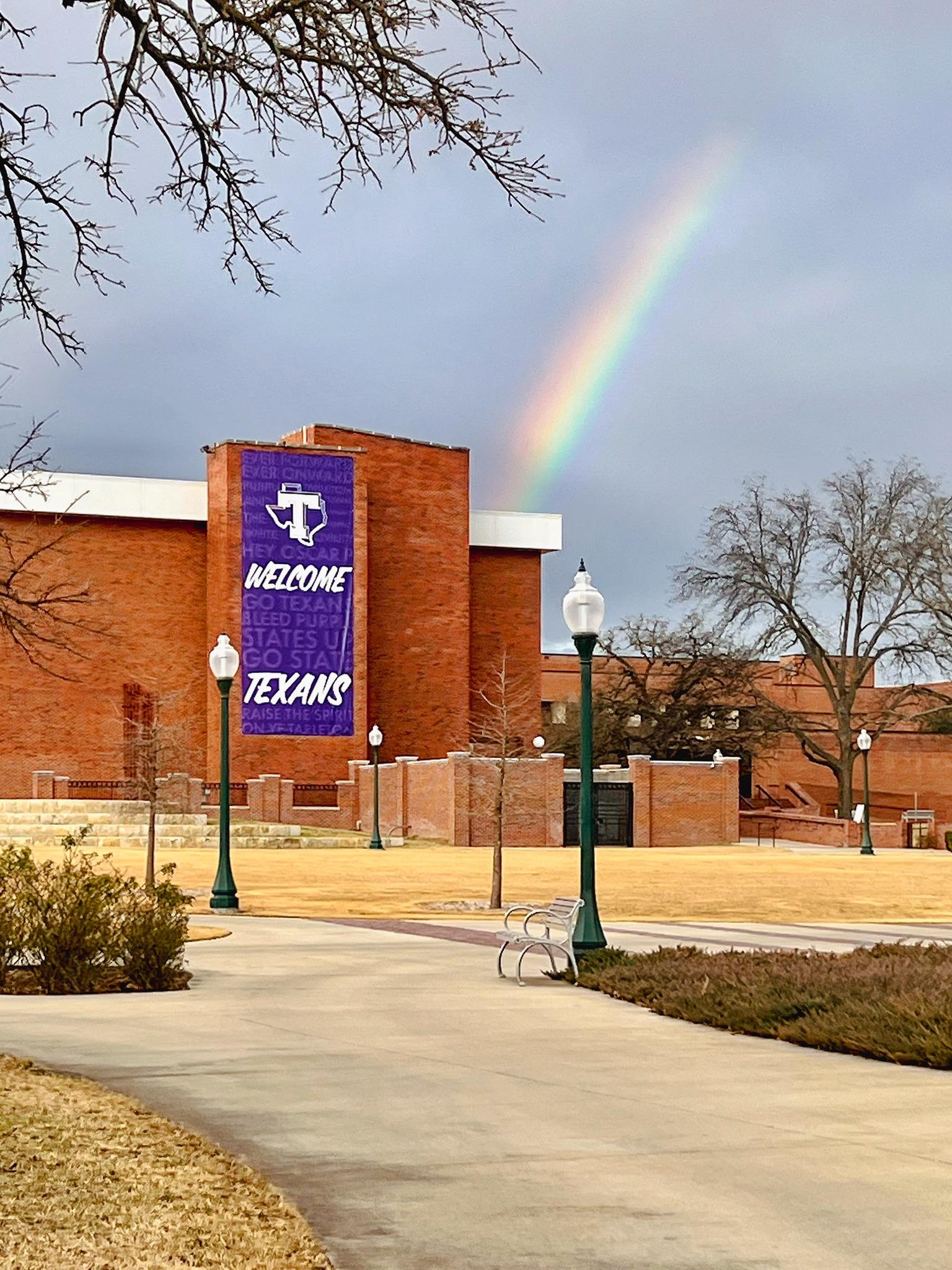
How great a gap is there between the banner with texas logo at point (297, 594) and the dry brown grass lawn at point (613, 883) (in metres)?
15.4

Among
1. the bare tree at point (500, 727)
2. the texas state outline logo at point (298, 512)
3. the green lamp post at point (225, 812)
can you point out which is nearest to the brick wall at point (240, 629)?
the texas state outline logo at point (298, 512)

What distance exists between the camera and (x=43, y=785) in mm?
61156

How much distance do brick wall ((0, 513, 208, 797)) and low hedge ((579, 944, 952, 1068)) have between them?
50.4 m

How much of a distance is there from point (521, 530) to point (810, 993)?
209 ft

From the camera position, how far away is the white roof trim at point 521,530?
74.8 meters

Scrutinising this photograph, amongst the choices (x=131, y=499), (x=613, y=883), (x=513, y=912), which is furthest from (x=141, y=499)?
(x=513, y=912)

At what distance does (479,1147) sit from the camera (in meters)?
7.37

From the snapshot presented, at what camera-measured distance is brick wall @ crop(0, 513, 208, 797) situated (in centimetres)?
6481

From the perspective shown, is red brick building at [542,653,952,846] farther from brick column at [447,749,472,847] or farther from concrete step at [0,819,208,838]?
concrete step at [0,819,208,838]

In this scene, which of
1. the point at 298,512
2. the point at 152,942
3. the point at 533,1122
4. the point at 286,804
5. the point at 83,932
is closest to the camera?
the point at 533,1122

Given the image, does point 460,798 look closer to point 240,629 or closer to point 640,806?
point 640,806

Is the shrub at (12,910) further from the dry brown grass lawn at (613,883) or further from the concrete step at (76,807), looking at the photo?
the concrete step at (76,807)

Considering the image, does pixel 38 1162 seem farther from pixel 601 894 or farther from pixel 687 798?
pixel 687 798

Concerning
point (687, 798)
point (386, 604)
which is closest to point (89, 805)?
point (386, 604)
